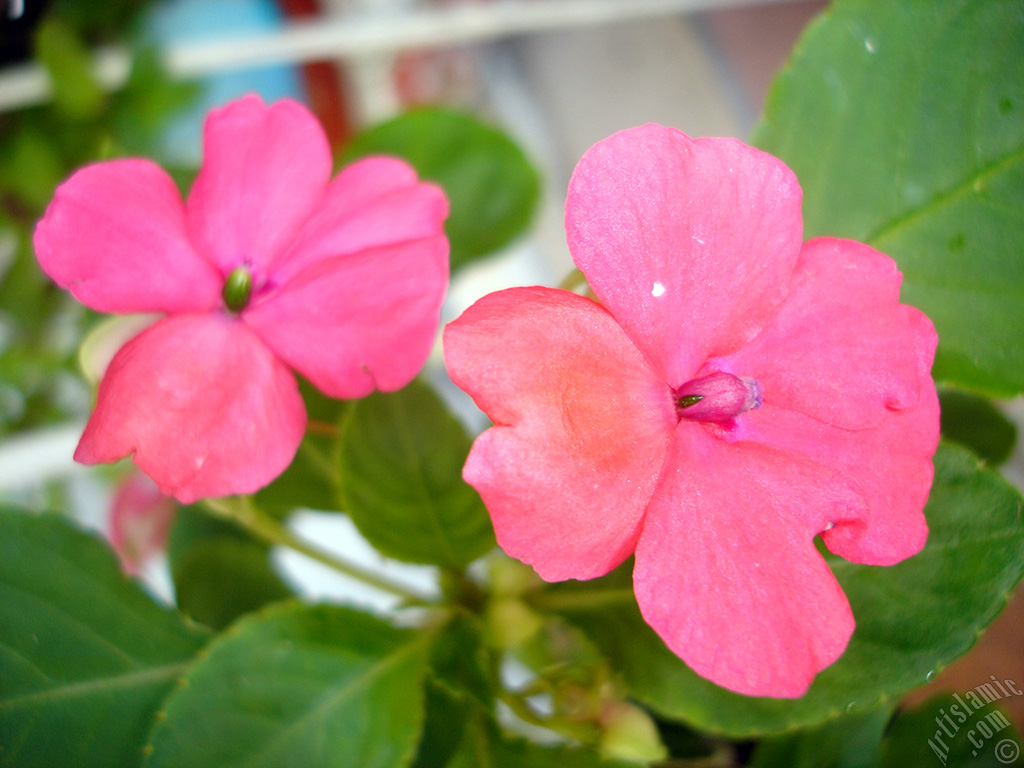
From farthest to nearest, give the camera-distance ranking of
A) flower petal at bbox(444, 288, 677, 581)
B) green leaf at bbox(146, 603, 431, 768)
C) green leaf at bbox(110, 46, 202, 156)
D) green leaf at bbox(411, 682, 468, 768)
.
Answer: green leaf at bbox(110, 46, 202, 156) → green leaf at bbox(411, 682, 468, 768) → green leaf at bbox(146, 603, 431, 768) → flower petal at bbox(444, 288, 677, 581)

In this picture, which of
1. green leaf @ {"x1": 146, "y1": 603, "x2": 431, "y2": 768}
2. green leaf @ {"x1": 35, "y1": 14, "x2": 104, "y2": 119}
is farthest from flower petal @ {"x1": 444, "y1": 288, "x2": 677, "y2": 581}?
green leaf @ {"x1": 35, "y1": 14, "x2": 104, "y2": 119}

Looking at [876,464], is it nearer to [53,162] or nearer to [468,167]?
[468,167]

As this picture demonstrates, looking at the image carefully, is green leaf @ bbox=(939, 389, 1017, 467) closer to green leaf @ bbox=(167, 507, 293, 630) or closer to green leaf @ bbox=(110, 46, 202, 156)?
green leaf @ bbox=(167, 507, 293, 630)

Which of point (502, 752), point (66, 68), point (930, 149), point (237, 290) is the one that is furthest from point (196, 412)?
point (66, 68)

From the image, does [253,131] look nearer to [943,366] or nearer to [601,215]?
[601,215]

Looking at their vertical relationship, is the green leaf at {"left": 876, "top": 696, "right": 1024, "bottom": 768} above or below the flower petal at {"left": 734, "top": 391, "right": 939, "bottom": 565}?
below

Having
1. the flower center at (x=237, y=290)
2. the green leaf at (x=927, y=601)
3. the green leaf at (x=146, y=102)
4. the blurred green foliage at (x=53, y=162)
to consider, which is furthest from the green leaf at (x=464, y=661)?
the green leaf at (x=146, y=102)

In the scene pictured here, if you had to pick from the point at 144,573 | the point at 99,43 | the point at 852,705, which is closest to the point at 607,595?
the point at 852,705
